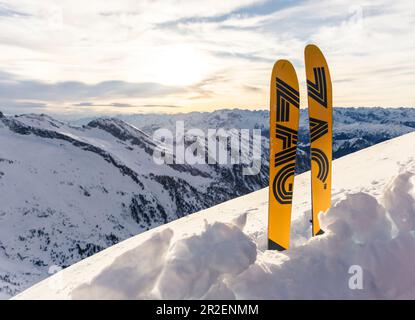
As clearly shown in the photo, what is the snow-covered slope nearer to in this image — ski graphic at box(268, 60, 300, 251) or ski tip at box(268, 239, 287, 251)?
ski tip at box(268, 239, 287, 251)

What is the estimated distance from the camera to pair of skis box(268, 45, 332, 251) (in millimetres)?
9289

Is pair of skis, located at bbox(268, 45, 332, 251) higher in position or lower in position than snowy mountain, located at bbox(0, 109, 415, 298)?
higher

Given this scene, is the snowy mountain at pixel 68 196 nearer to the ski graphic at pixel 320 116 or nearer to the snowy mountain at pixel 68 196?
the snowy mountain at pixel 68 196

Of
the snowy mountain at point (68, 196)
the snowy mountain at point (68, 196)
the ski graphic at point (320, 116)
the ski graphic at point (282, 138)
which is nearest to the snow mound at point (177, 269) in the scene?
the ski graphic at point (282, 138)

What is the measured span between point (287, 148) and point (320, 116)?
5.20 ft

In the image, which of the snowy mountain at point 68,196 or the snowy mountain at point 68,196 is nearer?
the snowy mountain at point 68,196

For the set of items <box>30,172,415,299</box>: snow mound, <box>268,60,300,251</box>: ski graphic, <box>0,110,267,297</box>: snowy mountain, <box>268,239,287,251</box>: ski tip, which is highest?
<box>268,60,300,251</box>: ski graphic

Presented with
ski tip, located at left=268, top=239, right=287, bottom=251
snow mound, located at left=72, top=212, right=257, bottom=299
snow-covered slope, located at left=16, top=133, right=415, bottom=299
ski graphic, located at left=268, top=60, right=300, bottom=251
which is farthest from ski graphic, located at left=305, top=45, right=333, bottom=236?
snow mound, located at left=72, top=212, right=257, bottom=299

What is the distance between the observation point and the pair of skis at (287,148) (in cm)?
929

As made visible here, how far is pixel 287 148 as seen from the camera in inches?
369

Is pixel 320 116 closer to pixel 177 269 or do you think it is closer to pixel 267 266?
pixel 267 266
